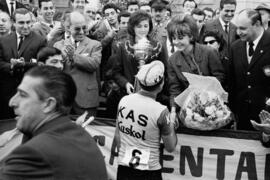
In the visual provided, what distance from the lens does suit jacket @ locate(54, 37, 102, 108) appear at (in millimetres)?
7020

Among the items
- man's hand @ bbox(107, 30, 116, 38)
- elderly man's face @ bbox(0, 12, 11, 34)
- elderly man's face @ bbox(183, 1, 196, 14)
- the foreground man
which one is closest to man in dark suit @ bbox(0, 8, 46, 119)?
elderly man's face @ bbox(0, 12, 11, 34)

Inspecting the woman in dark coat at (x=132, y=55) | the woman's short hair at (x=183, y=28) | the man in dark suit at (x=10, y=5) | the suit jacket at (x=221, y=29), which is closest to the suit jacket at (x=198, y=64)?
the woman's short hair at (x=183, y=28)

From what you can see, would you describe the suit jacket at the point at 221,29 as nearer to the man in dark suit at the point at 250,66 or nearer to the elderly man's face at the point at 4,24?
the man in dark suit at the point at 250,66

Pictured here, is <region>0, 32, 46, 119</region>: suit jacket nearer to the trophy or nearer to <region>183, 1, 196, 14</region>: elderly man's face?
the trophy

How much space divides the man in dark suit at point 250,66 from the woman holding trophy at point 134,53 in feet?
2.98

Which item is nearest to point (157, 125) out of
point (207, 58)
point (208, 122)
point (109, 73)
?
point (208, 122)

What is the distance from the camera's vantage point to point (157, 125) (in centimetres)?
512

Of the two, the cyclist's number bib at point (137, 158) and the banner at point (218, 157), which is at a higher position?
the cyclist's number bib at point (137, 158)

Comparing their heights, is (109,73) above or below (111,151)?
above

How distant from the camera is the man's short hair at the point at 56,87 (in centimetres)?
292

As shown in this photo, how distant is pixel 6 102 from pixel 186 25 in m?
2.60

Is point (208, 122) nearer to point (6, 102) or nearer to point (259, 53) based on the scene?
point (259, 53)

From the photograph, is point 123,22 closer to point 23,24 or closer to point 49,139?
point 23,24

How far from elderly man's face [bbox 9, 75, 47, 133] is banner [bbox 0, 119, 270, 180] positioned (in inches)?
134
